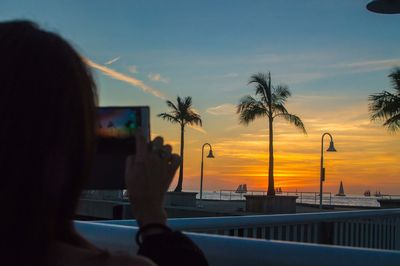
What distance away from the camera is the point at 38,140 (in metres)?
1.20

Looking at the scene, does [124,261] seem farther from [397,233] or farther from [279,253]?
[397,233]

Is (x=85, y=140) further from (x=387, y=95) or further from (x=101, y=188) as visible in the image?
(x=387, y=95)

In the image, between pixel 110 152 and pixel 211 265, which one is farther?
pixel 211 265

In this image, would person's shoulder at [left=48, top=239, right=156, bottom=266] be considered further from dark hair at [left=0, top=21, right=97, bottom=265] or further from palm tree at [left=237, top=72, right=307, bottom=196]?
Answer: palm tree at [left=237, top=72, right=307, bottom=196]

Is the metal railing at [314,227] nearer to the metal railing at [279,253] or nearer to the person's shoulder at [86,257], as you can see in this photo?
the metal railing at [279,253]

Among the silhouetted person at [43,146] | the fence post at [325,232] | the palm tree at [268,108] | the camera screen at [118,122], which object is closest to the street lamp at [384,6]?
the fence post at [325,232]

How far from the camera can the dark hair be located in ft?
3.92

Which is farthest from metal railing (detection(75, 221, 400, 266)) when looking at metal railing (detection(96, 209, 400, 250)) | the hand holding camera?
metal railing (detection(96, 209, 400, 250))

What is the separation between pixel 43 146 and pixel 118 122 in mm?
430

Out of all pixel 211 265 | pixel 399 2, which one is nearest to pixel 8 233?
pixel 211 265

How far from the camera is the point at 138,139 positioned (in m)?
1.59

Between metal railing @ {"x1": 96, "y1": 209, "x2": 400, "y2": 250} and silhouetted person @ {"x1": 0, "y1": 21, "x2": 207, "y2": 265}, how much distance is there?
6.99ft

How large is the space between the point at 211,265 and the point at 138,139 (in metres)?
0.87

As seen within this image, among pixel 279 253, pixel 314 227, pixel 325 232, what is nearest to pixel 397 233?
pixel 325 232
